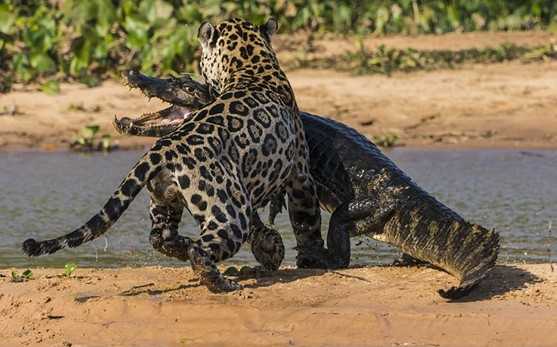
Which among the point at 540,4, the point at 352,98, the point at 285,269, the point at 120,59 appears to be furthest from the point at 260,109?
the point at 540,4

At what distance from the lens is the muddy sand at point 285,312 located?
236 inches

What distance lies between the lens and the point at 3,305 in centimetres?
657

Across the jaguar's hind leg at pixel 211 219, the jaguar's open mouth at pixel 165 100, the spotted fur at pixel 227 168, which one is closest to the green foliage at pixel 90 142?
the spotted fur at pixel 227 168

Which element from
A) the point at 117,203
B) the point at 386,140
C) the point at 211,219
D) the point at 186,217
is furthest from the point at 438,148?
the point at 117,203

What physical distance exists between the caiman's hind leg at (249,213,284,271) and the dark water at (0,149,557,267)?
34.0 inches

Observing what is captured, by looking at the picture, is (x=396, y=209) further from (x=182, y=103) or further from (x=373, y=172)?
(x=182, y=103)

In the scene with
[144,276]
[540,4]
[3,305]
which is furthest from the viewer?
[540,4]

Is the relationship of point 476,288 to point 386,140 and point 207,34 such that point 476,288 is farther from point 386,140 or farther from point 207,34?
point 386,140

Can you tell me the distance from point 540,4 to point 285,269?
11.0 m

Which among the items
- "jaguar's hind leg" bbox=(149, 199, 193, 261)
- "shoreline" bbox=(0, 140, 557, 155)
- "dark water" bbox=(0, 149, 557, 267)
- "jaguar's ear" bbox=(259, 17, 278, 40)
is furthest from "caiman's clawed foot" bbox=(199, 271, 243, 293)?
"shoreline" bbox=(0, 140, 557, 155)

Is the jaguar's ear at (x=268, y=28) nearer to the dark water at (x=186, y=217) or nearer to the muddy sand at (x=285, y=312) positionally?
the dark water at (x=186, y=217)

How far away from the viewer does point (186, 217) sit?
10.4 metres

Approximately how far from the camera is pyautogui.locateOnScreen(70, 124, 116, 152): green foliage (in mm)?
13594

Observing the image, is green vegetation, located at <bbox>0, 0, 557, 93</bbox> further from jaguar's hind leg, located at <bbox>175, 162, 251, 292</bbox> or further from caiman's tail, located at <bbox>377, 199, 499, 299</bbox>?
jaguar's hind leg, located at <bbox>175, 162, 251, 292</bbox>
